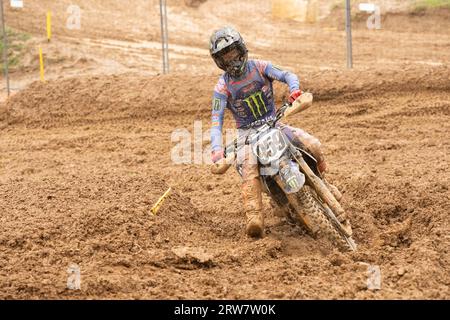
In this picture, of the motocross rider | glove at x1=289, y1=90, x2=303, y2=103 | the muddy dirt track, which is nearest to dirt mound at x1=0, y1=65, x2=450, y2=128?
the muddy dirt track

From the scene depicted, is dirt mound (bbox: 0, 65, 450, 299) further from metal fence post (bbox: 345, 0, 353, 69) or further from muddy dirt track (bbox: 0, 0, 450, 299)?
metal fence post (bbox: 345, 0, 353, 69)

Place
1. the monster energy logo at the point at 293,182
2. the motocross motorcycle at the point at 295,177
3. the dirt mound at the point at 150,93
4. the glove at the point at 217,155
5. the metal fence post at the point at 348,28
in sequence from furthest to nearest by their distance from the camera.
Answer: the metal fence post at the point at 348,28
the dirt mound at the point at 150,93
the glove at the point at 217,155
the motocross motorcycle at the point at 295,177
the monster energy logo at the point at 293,182

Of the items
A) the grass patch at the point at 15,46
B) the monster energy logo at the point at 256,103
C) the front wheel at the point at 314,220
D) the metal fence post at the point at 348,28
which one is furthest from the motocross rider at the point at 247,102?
the grass patch at the point at 15,46

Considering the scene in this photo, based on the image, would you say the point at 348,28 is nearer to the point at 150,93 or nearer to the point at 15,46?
the point at 150,93

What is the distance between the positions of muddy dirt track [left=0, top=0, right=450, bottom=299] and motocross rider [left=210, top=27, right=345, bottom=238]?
0.48 meters

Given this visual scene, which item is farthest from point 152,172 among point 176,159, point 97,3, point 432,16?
point 97,3

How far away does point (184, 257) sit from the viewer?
295 inches

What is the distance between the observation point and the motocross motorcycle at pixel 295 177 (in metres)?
7.93

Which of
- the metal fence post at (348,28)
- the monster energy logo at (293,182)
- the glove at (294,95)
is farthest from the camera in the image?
the metal fence post at (348,28)

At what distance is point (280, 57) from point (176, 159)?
8267 mm

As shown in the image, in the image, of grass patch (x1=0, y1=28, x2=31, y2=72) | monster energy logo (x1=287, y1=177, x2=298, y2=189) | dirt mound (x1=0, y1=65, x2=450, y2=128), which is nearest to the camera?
monster energy logo (x1=287, y1=177, x2=298, y2=189)

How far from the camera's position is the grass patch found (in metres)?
20.5

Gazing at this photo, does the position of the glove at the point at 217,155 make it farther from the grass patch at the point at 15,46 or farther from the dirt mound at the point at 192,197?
the grass patch at the point at 15,46
